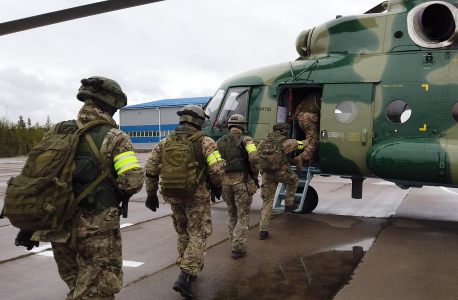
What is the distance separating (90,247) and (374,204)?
790 cm

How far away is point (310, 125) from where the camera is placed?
7.57 metres

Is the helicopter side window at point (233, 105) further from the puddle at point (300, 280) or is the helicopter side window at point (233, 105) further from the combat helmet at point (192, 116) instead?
the combat helmet at point (192, 116)

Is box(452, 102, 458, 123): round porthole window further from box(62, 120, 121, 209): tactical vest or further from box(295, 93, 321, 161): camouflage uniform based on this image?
box(62, 120, 121, 209): tactical vest

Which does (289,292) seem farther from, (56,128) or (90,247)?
(56,128)

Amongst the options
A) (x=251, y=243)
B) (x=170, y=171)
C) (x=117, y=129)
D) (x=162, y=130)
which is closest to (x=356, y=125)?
(x=251, y=243)

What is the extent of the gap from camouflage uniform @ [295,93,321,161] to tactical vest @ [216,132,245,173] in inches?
83.4

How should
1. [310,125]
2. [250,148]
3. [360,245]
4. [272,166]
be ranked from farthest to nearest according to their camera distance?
[310,125] → [272,166] → [360,245] → [250,148]

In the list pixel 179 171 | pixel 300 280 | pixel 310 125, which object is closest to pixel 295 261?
pixel 300 280

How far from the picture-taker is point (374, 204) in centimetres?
942

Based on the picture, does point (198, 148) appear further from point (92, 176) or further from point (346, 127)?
point (346, 127)

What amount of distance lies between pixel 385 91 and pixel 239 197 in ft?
10.8

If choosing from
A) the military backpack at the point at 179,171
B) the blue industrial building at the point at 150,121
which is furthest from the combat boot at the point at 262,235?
the blue industrial building at the point at 150,121

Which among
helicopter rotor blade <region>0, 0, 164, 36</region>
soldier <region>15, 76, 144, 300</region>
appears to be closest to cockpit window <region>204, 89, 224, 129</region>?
soldier <region>15, 76, 144, 300</region>

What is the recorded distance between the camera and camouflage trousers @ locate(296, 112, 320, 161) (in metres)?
7.52
